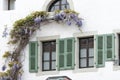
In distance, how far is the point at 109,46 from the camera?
95.2 ft

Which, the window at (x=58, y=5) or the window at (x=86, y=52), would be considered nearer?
the window at (x=86, y=52)

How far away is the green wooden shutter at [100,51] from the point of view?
95.4ft

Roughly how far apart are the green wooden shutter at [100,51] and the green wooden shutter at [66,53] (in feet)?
3.68

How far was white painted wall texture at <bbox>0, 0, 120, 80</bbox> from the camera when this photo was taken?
2902 cm

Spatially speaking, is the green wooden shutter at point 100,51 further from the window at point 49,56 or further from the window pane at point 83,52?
the window at point 49,56

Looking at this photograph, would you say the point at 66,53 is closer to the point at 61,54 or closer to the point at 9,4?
the point at 61,54

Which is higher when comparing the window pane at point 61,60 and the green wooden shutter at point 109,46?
the green wooden shutter at point 109,46

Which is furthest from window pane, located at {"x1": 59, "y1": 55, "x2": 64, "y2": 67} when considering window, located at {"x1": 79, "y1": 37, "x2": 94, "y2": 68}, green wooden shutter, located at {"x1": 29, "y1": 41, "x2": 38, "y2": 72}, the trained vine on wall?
the trained vine on wall

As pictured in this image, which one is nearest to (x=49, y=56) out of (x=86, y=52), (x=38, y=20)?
(x=38, y=20)

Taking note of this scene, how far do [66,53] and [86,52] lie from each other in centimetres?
79

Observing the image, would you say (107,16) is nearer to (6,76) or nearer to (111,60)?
(111,60)

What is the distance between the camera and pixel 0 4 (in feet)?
105

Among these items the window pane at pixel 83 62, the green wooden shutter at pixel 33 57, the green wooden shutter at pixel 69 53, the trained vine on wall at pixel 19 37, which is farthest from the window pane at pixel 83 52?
the green wooden shutter at pixel 33 57

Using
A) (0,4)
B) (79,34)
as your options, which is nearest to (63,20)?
(79,34)
